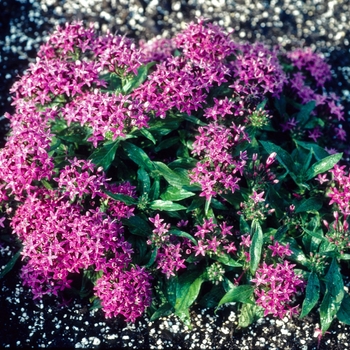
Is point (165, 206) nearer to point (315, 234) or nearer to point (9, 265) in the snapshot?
point (315, 234)

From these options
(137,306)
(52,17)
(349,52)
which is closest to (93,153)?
(137,306)

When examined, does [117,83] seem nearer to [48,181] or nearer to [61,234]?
[48,181]

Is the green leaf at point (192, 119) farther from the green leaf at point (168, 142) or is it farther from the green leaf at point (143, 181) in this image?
the green leaf at point (143, 181)

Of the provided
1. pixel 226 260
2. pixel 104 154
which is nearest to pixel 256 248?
pixel 226 260

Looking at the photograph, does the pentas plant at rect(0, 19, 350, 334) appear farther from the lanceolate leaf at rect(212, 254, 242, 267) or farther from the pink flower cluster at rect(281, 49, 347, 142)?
the pink flower cluster at rect(281, 49, 347, 142)

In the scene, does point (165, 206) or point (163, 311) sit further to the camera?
point (163, 311)

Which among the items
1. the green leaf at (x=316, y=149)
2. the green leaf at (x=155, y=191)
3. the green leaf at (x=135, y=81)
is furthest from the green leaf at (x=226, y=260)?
the green leaf at (x=135, y=81)
